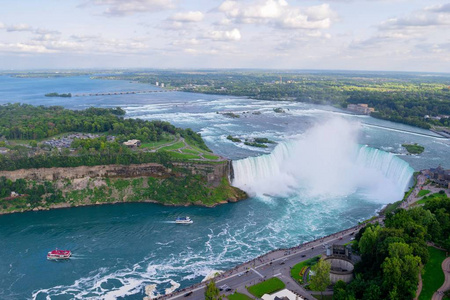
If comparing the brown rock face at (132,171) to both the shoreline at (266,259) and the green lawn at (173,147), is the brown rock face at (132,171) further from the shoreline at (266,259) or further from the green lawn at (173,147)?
the shoreline at (266,259)

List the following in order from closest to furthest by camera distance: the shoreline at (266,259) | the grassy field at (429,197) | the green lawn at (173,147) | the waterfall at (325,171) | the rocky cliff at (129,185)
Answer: the shoreline at (266,259)
the grassy field at (429,197)
the rocky cliff at (129,185)
the waterfall at (325,171)
the green lawn at (173,147)

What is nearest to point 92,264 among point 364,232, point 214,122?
point 364,232

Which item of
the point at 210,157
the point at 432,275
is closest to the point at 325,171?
the point at 210,157

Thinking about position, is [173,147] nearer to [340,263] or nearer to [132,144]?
[132,144]

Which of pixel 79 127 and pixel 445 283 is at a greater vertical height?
pixel 79 127

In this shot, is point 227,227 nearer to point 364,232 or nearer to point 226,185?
point 226,185

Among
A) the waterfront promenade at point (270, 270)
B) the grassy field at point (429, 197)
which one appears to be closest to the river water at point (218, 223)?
the waterfront promenade at point (270, 270)
